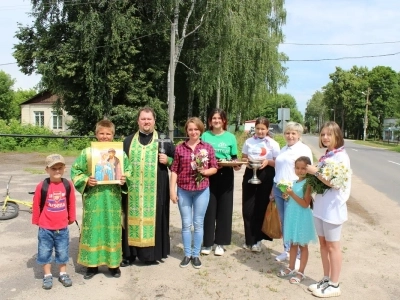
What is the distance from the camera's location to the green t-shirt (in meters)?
5.16

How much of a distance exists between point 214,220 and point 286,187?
1309 mm

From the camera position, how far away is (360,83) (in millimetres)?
77750

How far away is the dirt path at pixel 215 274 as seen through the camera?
405 cm

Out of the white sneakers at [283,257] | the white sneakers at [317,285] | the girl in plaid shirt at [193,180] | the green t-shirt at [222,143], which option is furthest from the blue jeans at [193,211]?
the white sneakers at [317,285]

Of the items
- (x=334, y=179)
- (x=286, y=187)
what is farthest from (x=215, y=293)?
(x=334, y=179)

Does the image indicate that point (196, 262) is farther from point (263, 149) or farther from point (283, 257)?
point (263, 149)

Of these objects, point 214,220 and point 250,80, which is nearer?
point 214,220

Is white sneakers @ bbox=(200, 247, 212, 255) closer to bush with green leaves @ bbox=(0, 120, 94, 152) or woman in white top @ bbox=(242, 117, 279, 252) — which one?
woman in white top @ bbox=(242, 117, 279, 252)

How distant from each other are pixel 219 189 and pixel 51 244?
85.8 inches

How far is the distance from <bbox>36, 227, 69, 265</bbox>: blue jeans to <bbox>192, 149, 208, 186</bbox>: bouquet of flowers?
1.58 m

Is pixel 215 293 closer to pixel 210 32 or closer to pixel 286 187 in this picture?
pixel 286 187

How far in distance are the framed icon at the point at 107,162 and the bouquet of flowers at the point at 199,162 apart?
2.87 ft

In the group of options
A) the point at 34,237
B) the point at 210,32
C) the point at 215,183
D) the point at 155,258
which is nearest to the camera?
the point at 155,258

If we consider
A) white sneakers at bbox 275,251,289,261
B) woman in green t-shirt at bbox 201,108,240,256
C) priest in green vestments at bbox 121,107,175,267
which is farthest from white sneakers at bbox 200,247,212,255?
white sneakers at bbox 275,251,289,261
